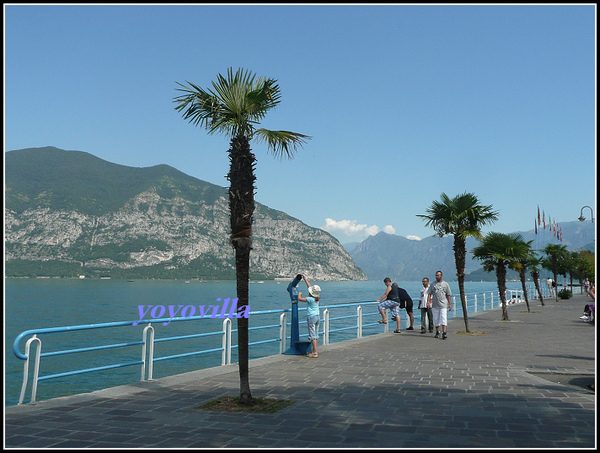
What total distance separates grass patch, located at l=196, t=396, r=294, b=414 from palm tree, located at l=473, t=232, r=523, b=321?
17.6 m

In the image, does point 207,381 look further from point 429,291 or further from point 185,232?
point 185,232

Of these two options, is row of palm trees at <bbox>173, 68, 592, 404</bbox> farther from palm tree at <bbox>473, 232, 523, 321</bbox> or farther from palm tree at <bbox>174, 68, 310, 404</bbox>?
palm tree at <bbox>473, 232, 523, 321</bbox>

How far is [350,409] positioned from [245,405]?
1.27m

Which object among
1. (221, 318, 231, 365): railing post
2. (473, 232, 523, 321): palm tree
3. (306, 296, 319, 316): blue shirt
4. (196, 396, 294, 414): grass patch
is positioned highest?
(473, 232, 523, 321): palm tree

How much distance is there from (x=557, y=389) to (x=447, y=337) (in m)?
8.26

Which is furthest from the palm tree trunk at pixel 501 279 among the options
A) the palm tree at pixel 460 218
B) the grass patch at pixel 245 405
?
the grass patch at pixel 245 405

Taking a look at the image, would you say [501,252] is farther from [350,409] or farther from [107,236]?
[107,236]

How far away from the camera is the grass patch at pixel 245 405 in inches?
249

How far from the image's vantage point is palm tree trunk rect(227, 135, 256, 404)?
6.71 meters

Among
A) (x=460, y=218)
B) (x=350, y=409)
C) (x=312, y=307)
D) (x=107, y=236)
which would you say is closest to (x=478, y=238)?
(x=460, y=218)

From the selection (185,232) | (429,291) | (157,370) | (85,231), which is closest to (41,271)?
(85,231)

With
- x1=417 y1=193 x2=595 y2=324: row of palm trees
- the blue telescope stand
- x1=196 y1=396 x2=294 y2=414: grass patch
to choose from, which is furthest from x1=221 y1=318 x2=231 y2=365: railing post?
x1=417 y1=193 x2=595 y2=324: row of palm trees

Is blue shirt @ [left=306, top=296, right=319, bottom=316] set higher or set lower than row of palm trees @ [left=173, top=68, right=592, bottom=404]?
lower

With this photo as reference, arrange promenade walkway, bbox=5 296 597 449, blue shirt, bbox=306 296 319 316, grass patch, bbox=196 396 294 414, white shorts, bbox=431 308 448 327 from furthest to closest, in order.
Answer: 1. white shorts, bbox=431 308 448 327
2. blue shirt, bbox=306 296 319 316
3. grass patch, bbox=196 396 294 414
4. promenade walkway, bbox=5 296 597 449
